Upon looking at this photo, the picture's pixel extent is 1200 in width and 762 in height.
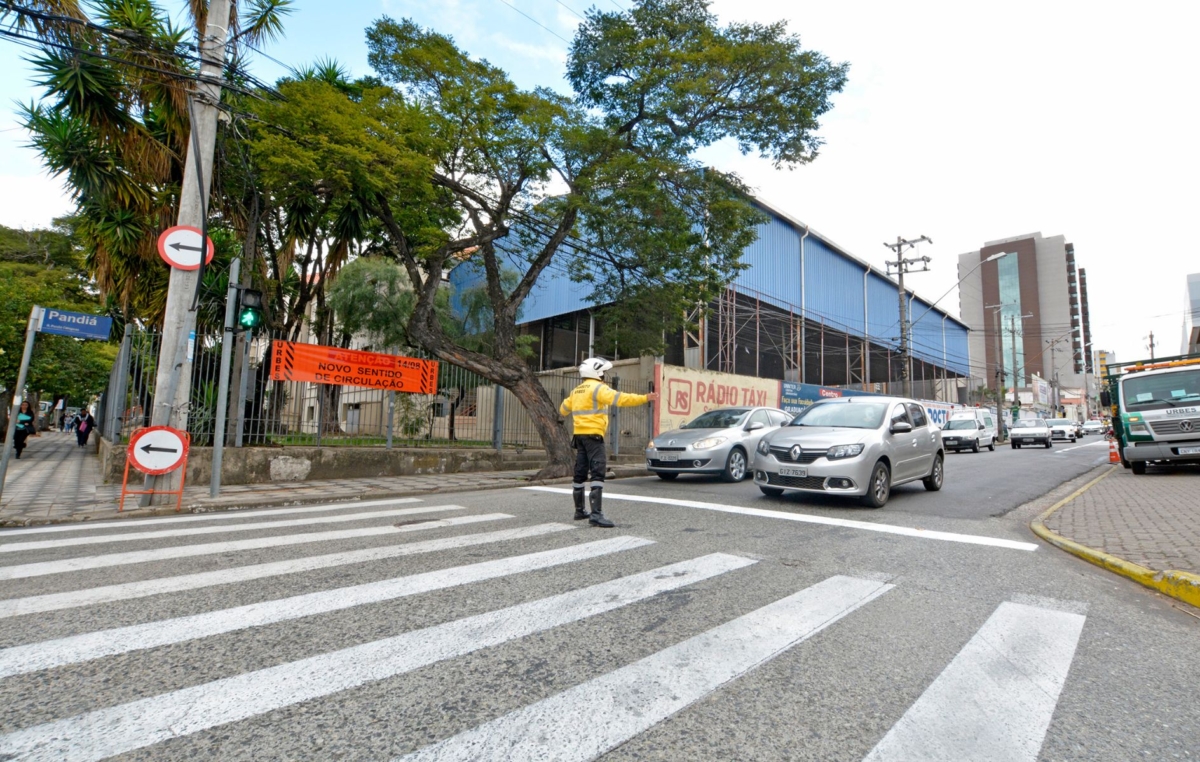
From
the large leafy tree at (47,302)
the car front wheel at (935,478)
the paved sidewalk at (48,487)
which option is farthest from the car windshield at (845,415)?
the large leafy tree at (47,302)

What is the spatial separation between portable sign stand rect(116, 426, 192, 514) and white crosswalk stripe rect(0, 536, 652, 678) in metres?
5.20

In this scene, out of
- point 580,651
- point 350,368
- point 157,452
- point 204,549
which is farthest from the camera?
point 350,368

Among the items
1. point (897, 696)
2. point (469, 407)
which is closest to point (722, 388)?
point (469, 407)

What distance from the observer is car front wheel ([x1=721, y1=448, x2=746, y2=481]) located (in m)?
11.3

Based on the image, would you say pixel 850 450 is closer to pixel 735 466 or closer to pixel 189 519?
pixel 735 466

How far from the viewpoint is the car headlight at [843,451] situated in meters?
7.85

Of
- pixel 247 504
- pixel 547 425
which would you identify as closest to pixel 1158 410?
pixel 547 425

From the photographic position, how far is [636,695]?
2.54 meters

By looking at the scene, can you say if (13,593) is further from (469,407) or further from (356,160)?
(469,407)

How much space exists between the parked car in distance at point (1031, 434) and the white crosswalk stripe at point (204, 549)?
30.3 metres

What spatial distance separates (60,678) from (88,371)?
33.3 m

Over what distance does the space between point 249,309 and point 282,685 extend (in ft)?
25.2

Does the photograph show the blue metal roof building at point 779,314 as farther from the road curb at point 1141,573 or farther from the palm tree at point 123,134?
the road curb at point 1141,573

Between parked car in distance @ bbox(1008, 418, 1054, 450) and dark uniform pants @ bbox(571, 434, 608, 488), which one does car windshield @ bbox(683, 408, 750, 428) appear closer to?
dark uniform pants @ bbox(571, 434, 608, 488)
